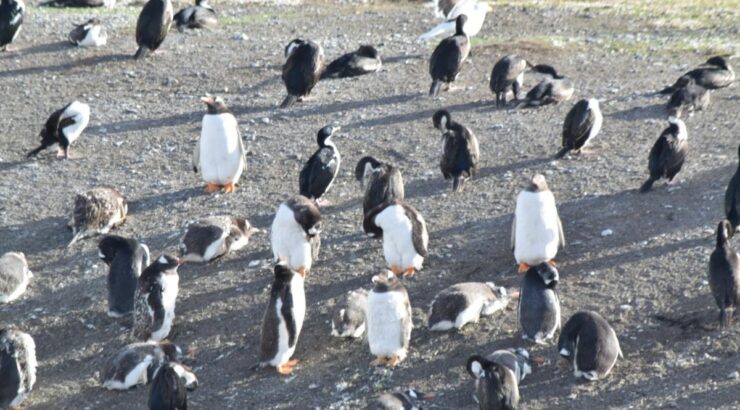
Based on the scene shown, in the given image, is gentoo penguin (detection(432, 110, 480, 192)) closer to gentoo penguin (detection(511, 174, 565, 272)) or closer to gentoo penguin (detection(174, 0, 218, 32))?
gentoo penguin (detection(511, 174, 565, 272))

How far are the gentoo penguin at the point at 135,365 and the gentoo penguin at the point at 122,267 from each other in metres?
1.16

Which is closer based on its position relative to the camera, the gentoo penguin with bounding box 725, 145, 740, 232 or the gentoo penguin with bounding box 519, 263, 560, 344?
the gentoo penguin with bounding box 519, 263, 560, 344

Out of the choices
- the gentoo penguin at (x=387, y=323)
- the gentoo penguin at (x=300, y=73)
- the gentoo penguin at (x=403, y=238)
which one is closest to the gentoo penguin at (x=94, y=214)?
the gentoo penguin at (x=403, y=238)

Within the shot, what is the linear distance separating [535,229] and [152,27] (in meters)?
8.64

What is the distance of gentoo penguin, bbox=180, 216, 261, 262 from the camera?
1315cm

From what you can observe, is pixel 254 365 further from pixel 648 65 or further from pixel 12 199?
pixel 648 65

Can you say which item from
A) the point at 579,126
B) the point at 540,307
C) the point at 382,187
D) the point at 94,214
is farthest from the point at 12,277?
the point at 579,126

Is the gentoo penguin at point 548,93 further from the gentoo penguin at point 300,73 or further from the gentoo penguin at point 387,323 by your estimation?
the gentoo penguin at point 387,323

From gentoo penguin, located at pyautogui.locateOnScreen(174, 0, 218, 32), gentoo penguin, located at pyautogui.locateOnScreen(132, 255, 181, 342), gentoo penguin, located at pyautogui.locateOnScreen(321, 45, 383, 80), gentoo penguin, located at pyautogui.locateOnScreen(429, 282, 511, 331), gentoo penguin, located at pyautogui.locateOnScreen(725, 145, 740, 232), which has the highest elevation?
gentoo penguin, located at pyautogui.locateOnScreen(174, 0, 218, 32)

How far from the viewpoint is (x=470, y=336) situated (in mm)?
11453

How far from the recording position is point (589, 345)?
10.5 meters

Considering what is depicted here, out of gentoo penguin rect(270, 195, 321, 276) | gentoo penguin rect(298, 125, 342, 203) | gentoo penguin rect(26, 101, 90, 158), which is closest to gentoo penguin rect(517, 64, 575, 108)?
gentoo penguin rect(298, 125, 342, 203)

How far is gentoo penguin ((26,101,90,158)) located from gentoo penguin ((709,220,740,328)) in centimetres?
830

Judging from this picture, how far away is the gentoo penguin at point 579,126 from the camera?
15.1m
